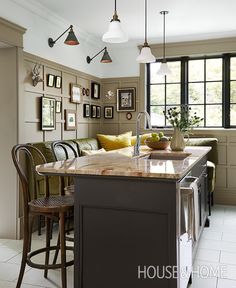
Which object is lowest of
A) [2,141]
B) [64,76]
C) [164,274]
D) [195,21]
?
[164,274]

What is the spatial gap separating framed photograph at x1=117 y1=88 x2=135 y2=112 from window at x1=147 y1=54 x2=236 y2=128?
0.92ft

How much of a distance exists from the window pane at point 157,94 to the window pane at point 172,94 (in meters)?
0.09

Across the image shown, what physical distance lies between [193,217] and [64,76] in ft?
10.2

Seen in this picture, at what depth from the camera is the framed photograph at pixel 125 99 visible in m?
5.66

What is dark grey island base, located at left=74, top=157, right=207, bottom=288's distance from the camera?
1.83 m

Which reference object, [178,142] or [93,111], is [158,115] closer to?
[93,111]

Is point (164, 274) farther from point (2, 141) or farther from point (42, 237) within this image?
point (2, 141)

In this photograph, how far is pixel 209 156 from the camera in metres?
4.95

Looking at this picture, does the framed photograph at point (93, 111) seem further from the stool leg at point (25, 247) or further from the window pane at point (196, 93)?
the stool leg at point (25, 247)

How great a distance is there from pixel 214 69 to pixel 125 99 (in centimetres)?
154

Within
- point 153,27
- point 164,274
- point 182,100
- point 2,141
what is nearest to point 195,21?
point 153,27

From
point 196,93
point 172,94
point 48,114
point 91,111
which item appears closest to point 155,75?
point 172,94

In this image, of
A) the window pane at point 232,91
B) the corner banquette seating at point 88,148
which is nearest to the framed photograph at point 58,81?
the corner banquette seating at point 88,148

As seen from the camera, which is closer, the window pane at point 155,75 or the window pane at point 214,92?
the window pane at point 214,92
